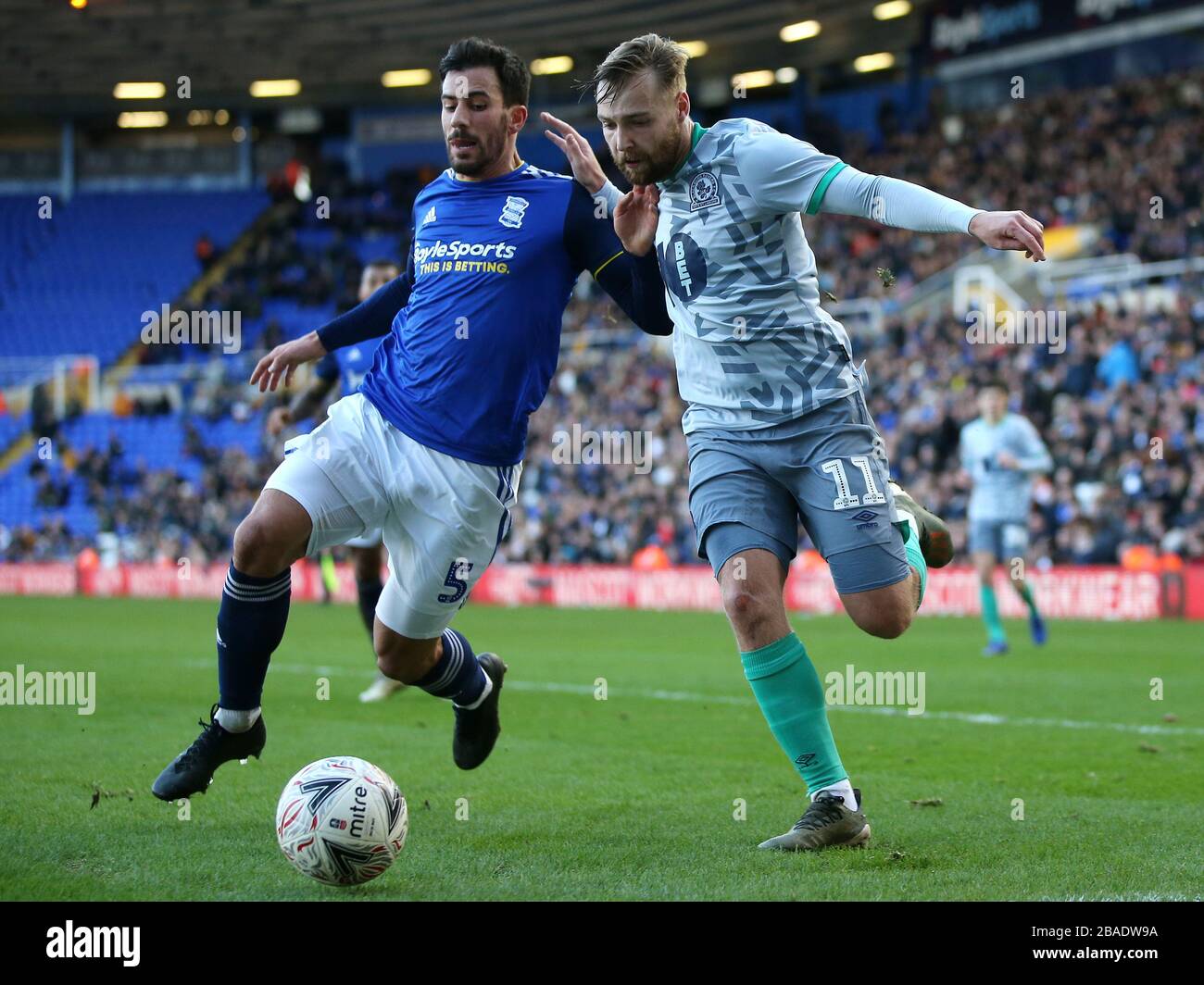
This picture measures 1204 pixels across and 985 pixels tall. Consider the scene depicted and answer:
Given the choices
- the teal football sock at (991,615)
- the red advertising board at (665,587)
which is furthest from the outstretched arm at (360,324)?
the teal football sock at (991,615)

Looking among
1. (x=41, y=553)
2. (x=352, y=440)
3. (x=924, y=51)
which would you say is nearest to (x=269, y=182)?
(x=41, y=553)

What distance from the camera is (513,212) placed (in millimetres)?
5598

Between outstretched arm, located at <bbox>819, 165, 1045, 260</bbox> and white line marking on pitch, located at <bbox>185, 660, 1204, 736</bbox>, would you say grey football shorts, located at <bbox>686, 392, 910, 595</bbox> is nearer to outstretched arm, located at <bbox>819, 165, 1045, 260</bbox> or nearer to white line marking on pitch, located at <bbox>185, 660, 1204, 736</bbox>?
outstretched arm, located at <bbox>819, 165, 1045, 260</bbox>

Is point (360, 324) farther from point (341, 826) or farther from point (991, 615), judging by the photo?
point (991, 615)

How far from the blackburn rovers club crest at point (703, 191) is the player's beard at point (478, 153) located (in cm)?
84

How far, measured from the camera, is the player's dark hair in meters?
5.53

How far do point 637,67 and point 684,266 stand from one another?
0.69 m

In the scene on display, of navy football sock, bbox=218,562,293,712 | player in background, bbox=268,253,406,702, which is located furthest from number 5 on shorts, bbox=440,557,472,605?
player in background, bbox=268,253,406,702

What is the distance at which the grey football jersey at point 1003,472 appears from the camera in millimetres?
13891

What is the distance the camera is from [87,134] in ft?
151

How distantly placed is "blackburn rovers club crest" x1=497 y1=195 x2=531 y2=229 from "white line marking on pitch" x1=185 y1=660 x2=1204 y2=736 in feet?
14.8
